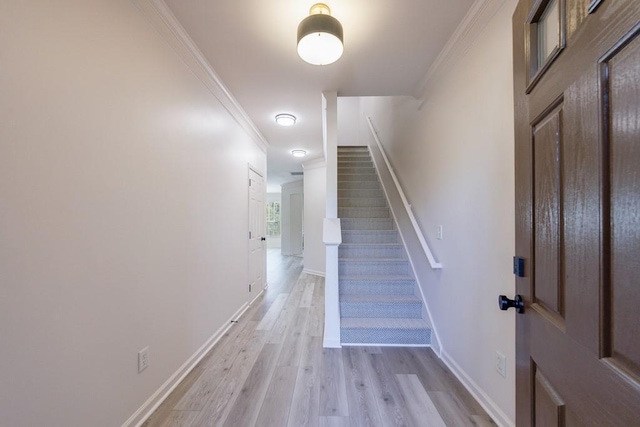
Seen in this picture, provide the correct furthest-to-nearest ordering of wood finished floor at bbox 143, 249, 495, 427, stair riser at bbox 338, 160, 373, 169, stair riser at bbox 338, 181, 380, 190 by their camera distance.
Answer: stair riser at bbox 338, 160, 373, 169 < stair riser at bbox 338, 181, 380, 190 < wood finished floor at bbox 143, 249, 495, 427

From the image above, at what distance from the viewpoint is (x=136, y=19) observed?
62.1 inches

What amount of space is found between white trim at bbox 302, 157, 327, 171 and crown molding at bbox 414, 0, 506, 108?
11.5 ft

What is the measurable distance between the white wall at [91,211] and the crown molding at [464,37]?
2.02 m

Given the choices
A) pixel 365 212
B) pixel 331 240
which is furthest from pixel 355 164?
pixel 331 240

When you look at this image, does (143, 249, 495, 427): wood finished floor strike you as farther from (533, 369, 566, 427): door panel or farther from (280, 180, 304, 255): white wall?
(280, 180, 304, 255): white wall

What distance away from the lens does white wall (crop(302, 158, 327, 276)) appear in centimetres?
594

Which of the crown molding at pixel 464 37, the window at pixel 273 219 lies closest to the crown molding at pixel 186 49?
the crown molding at pixel 464 37

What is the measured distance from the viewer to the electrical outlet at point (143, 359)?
1588 millimetres

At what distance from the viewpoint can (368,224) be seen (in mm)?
3949

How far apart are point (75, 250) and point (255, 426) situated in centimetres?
133

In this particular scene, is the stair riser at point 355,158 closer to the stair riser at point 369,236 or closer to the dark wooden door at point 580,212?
the stair riser at point 369,236

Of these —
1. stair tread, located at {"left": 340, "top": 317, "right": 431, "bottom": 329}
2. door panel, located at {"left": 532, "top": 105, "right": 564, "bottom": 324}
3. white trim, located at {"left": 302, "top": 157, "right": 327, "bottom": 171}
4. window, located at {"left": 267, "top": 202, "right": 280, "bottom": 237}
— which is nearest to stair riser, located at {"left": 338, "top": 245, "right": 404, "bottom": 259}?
stair tread, located at {"left": 340, "top": 317, "right": 431, "bottom": 329}

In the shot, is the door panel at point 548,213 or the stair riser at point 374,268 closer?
the door panel at point 548,213

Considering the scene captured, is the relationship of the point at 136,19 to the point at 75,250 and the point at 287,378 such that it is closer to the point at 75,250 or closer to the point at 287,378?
the point at 75,250
